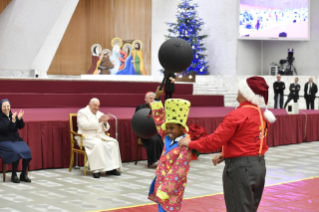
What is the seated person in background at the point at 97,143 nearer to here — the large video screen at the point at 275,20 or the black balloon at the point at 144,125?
the black balloon at the point at 144,125

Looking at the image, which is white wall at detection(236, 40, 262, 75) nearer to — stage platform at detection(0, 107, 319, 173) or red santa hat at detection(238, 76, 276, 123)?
stage platform at detection(0, 107, 319, 173)

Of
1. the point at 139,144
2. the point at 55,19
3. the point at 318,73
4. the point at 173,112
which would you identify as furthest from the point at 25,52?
the point at 318,73

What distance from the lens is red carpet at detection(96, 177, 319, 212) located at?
4.21m

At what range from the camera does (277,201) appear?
4.56m

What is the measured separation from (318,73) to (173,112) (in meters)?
15.4

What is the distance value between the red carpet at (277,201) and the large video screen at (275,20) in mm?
11987

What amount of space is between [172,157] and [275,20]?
580 inches

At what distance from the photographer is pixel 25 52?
37.8 ft

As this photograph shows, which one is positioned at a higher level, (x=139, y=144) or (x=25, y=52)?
(x=25, y=52)

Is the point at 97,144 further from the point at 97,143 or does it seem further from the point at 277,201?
the point at 277,201

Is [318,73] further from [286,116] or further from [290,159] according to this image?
[290,159]

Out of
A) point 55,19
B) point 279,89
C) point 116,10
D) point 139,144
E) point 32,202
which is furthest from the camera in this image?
point 116,10

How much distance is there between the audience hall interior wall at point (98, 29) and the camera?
53.2 feet

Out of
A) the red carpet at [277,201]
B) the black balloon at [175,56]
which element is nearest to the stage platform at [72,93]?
the red carpet at [277,201]
